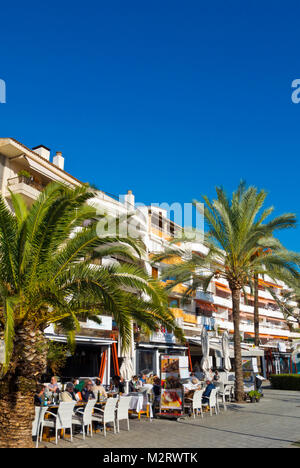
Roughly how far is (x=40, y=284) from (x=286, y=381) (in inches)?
1044

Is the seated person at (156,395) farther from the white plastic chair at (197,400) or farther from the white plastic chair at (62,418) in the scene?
the white plastic chair at (62,418)

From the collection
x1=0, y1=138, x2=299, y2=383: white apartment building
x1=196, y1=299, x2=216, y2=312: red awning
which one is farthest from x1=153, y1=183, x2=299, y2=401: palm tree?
x1=196, y1=299, x2=216, y2=312: red awning

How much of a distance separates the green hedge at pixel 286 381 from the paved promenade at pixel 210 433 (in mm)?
15120

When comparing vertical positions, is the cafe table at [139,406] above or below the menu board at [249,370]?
below

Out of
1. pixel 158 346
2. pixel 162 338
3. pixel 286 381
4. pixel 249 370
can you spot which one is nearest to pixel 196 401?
pixel 249 370

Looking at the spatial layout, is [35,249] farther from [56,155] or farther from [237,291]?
[56,155]

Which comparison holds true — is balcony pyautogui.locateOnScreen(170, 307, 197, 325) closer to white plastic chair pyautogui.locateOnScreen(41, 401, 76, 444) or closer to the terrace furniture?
the terrace furniture

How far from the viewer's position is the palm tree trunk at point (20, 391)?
8406mm

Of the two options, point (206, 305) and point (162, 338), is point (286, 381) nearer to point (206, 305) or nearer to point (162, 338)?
point (162, 338)

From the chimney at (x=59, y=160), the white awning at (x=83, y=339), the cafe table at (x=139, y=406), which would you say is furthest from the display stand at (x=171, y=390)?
the chimney at (x=59, y=160)
